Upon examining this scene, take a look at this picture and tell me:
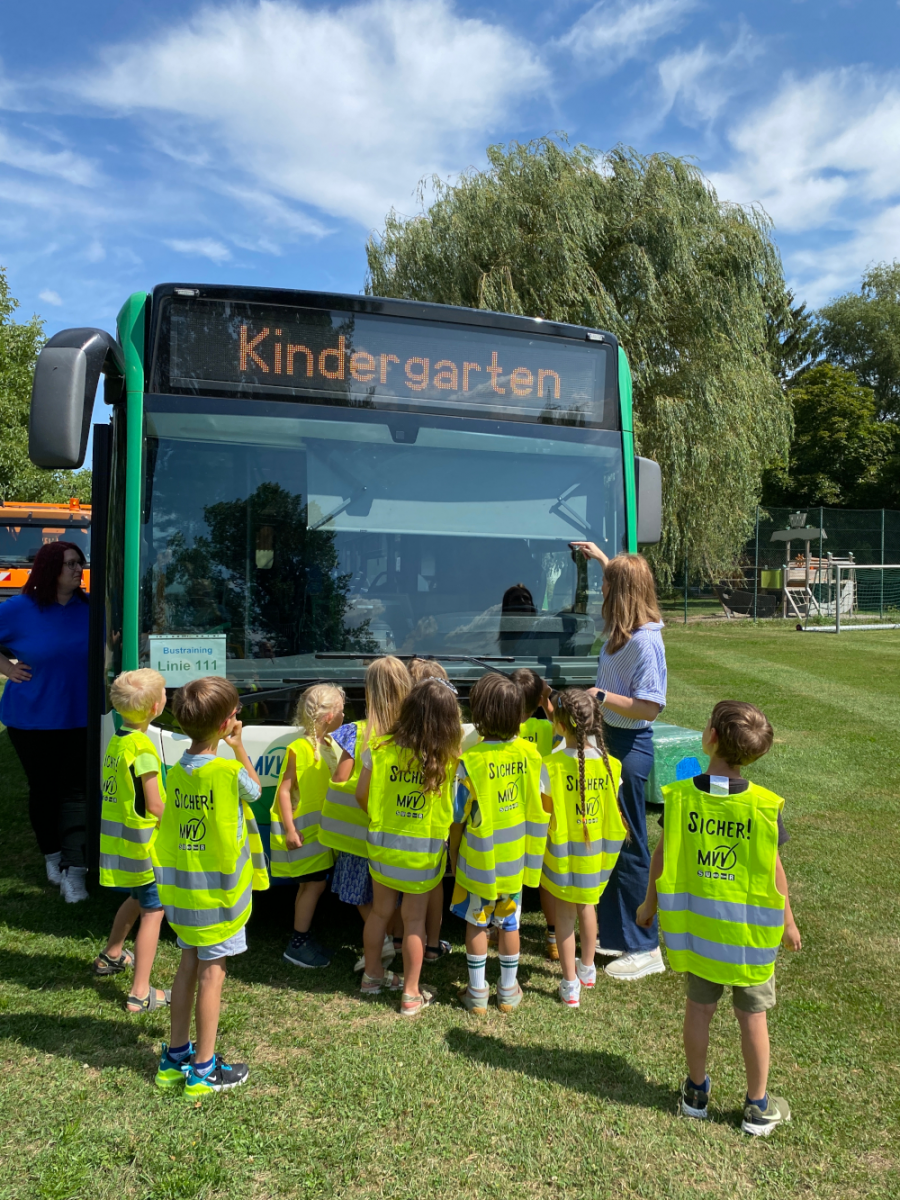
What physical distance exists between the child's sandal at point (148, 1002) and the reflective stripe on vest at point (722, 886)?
1.99m

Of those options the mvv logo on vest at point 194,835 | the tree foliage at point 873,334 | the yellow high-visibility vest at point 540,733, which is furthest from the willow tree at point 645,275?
the tree foliage at point 873,334

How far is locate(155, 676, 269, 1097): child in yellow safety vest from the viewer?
9.41ft

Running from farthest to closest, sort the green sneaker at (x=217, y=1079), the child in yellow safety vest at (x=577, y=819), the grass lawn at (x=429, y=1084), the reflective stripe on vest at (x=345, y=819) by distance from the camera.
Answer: the reflective stripe on vest at (x=345, y=819) → the child in yellow safety vest at (x=577, y=819) → the green sneaker at (x=217, y=1079) → the grass lawn at (x=429, y=1084)

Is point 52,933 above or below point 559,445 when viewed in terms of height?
below

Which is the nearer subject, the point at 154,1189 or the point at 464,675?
the point at 154,1189

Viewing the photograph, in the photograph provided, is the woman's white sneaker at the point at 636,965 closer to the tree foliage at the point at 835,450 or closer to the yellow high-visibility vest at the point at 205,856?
the yellow high-visibility vest at the point at 205,856

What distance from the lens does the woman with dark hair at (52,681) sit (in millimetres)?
4617

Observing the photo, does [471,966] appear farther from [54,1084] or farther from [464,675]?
[54,1084]

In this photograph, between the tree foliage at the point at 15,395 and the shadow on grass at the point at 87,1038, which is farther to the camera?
the tree foliage at the point at 15,395

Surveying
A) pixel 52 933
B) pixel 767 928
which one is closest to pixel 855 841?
pixel 767 928

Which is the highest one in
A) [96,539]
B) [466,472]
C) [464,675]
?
[466,472]

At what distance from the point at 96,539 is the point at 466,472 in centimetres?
177

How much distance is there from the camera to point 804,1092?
298 cm

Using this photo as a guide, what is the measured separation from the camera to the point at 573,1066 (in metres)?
3.10
